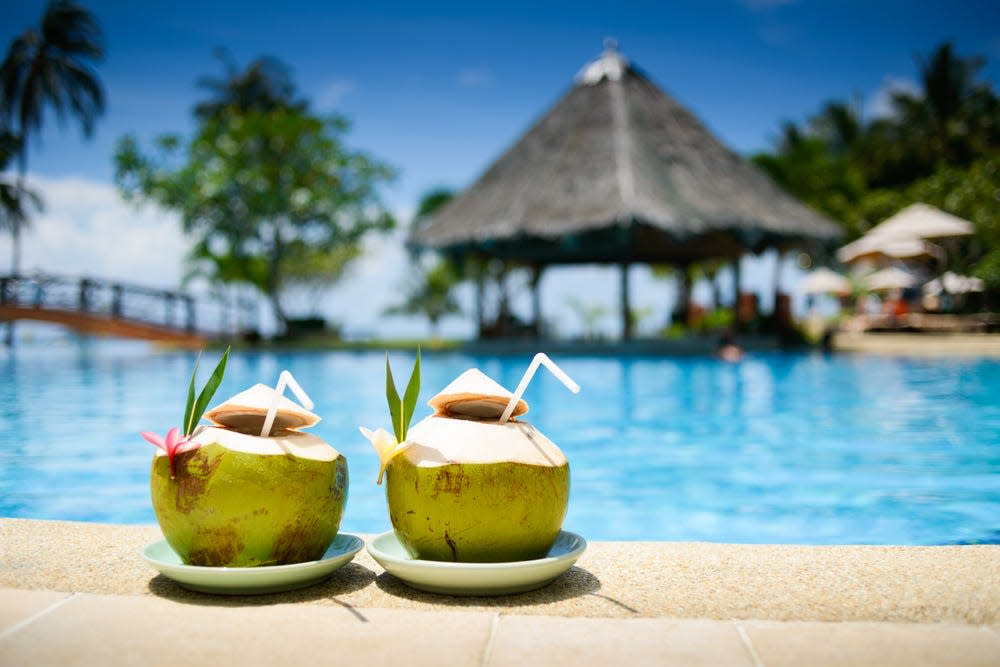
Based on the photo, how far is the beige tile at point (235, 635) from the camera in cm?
197

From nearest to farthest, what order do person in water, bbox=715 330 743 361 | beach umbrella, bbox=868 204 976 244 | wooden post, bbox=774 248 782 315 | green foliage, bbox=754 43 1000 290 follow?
1. person in water, bbox=715 330 743 361
2. beach umbrella, bbox=868 204 976 244
3. wooden post, bbox=774 248 782 315
4. green foliage, bbox=754 43 1000 290

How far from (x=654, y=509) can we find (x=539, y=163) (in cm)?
1858

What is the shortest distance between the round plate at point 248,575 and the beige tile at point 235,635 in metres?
0.07

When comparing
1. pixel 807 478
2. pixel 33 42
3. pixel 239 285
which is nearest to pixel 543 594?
pixel 807 478

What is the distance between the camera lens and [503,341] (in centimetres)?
2277

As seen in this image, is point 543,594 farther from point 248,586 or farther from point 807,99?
point 807,99

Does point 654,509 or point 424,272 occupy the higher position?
point 424,272

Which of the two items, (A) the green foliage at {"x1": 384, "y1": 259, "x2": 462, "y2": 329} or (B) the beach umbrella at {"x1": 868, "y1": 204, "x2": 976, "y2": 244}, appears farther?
(A) the green foliage at {"x1": 384, "y1": 259, "x2": 462, "y2": 329}

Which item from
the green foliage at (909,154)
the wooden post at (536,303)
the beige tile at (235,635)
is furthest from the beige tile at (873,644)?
the green foliage at (909,154)

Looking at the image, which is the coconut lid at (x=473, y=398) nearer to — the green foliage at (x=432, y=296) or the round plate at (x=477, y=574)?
the round plate at (x=477, y=574)

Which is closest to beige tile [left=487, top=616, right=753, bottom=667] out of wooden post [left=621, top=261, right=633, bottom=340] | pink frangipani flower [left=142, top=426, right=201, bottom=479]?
pink frangipani flower [left=142, top=426, right=201, bottom=479]

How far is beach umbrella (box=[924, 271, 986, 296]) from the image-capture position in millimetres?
23828

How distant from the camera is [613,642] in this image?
2.05 meters

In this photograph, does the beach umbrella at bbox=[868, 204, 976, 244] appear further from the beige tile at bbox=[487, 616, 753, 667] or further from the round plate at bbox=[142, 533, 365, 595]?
the round plate at bbox=[142, 533, 365, 595]
